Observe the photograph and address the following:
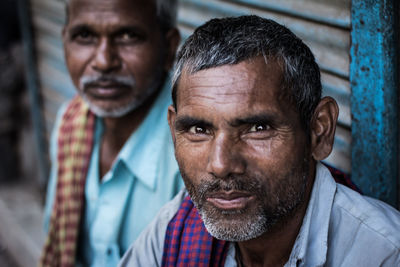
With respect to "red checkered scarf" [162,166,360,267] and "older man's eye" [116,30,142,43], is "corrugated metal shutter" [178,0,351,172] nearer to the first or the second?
"red checkered scarf" [162,166,360,267]

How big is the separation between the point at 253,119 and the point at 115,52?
1.28 meters

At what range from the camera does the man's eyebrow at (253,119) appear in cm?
159

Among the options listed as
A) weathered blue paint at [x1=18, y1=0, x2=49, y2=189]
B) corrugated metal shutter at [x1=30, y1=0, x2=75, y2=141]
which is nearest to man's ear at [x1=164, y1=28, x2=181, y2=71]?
corrugated metal shutter at [x1=30, y1=0, x2=75, y2=141]

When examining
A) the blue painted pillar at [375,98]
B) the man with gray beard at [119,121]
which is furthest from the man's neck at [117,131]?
the blue painted pillar at [375,98]

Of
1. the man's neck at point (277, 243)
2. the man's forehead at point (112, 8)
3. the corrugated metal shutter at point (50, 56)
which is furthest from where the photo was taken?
the corrugated metal shutter at point (50, 56)

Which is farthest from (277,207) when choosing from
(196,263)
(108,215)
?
(108,215)

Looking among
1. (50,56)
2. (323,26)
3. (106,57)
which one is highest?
(323,26)

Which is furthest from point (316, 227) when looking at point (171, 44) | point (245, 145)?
point (171, 44)

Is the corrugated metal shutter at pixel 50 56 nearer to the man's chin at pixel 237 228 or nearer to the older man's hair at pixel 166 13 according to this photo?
the older man's hair at pixel 166 13

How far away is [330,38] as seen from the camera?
224 cm

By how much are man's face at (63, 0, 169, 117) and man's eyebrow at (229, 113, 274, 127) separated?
119 centimetres

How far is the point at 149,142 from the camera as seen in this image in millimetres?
2779

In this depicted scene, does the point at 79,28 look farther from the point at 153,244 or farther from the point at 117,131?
the point at 153,244

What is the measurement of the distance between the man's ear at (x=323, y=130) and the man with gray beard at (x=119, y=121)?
98cm
